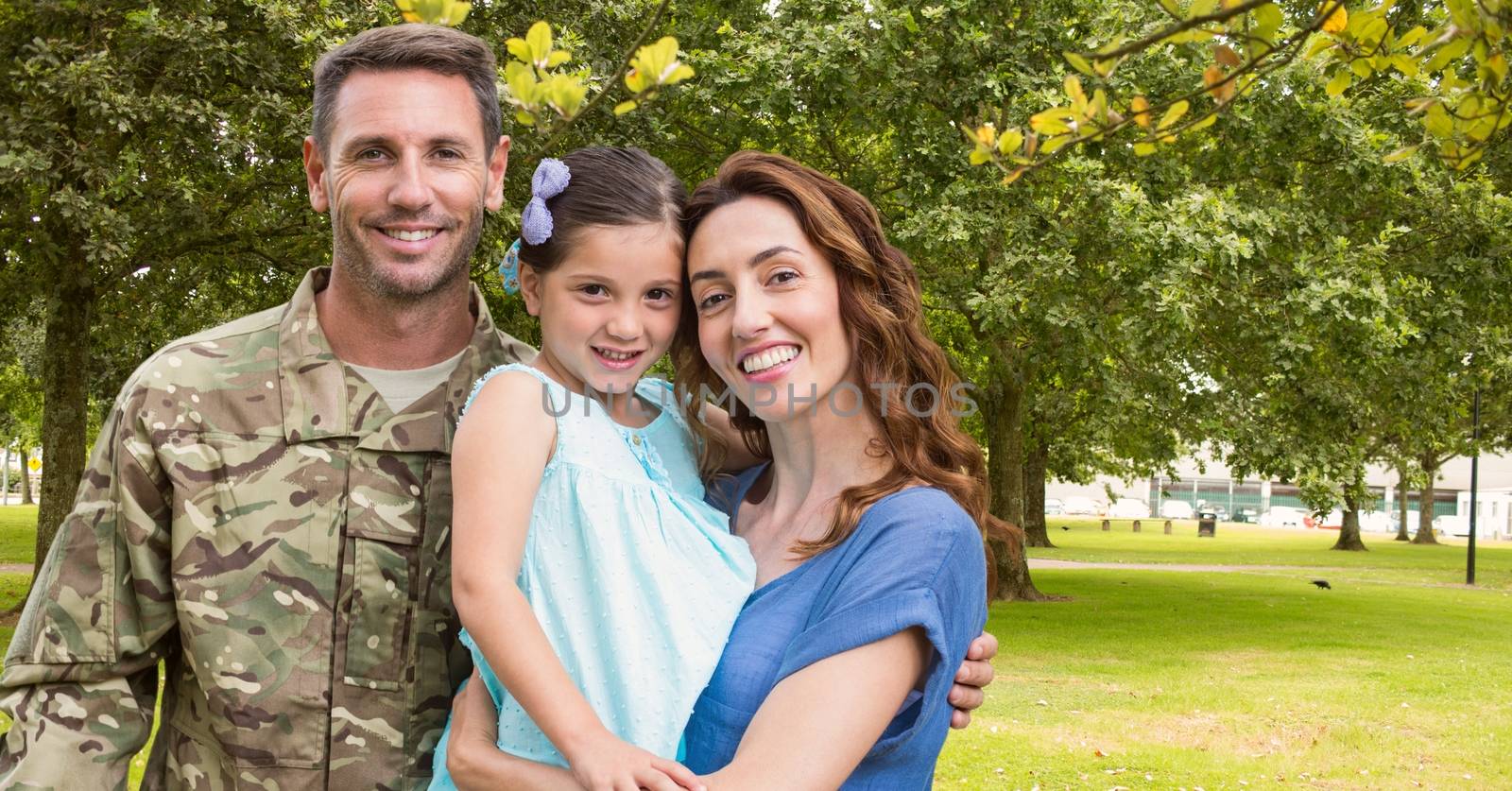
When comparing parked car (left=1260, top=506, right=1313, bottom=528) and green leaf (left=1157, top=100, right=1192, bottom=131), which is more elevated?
green leaf (left=1157, top=100, right=1192, bottom=131)

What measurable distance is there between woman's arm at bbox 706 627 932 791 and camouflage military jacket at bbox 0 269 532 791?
0.81 meters

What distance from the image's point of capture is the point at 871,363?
257 centimetres

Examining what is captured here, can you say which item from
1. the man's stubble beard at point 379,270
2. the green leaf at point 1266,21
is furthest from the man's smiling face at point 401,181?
the green leaf at point 1266,21

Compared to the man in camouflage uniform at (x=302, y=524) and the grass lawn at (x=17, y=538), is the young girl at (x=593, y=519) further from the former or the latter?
the grass lawn at (x=17, y=538)

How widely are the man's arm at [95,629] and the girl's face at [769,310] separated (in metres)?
1.16

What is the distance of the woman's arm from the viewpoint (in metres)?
1.95

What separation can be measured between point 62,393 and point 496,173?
1326 centimetres

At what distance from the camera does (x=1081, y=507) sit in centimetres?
8506

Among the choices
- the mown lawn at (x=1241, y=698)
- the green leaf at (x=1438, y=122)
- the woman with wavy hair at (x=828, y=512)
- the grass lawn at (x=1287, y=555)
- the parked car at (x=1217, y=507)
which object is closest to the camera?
the woman with wavy hair at (x=828, y=512)

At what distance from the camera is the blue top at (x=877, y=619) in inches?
81.9

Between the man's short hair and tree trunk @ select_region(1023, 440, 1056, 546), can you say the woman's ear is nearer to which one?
the man's short hair

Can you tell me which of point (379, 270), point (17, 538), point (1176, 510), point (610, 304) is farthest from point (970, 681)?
point (1176, 510)

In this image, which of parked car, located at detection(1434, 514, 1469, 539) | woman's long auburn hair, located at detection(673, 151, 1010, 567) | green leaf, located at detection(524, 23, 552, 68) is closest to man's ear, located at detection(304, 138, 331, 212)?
woman's long auburn hair, located at detection(673, 151, 1010, 567)

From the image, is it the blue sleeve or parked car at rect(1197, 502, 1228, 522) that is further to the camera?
parked car at rect(1197, 502, 1228, 522)
